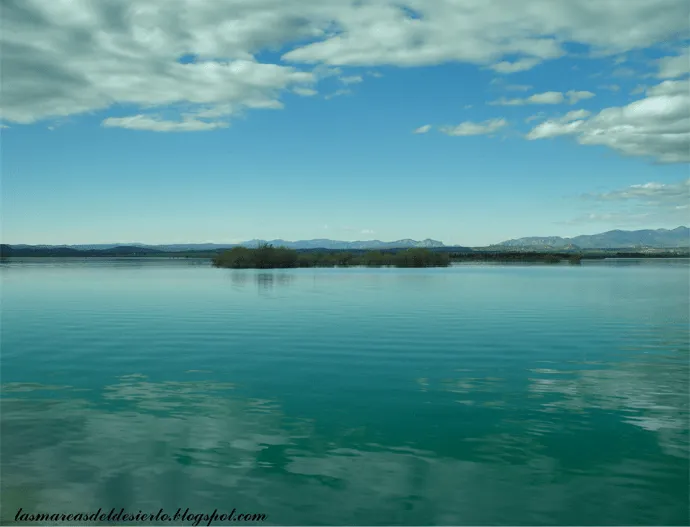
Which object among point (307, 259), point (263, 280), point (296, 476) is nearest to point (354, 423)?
→ point (296, 476)

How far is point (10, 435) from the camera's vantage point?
1617 centimetres

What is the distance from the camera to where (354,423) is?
1736 cm

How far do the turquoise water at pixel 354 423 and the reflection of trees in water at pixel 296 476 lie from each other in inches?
2.1

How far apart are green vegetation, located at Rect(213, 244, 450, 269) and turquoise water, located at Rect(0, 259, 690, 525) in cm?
12690

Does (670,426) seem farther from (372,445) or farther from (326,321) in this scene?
(326,321)

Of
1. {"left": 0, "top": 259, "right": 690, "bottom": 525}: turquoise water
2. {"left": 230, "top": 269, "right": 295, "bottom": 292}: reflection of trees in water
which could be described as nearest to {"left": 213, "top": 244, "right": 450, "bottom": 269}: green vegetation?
{"left": 230, "top": 269, "right": 295, "bottom": 292}: reflection of trees in water

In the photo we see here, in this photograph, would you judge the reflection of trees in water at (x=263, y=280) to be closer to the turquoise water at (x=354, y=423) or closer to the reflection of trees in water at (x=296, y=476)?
the turquoise water at (x=354, y=423)

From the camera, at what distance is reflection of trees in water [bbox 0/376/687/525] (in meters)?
11.9

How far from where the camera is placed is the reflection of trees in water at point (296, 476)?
11945 mm

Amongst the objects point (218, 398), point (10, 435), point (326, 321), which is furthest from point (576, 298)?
point (10, 435)

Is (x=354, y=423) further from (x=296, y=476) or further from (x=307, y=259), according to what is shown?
(x=307, y=259)

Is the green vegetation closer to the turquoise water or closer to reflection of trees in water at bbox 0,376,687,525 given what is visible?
the turquoise water

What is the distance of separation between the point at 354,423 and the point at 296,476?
4.20 meters

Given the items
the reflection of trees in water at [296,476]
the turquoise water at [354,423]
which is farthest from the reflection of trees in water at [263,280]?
the reflection of trees in water at [296,476]
